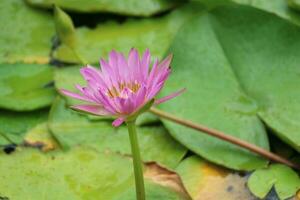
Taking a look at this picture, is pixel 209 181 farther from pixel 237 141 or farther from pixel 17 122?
pixel 17 122

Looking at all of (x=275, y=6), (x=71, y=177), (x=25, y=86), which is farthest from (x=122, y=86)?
(x=275, y=6)

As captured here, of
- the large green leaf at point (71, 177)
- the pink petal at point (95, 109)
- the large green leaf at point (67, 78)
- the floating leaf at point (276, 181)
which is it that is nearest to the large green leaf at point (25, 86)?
the large green leaf at point (67, 78)

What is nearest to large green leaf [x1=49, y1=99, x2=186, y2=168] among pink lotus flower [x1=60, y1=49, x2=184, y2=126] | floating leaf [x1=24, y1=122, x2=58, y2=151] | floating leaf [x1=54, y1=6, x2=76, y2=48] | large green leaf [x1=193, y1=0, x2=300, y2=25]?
floating leaf [x1=24, y1=122, x2=58, y2=151]

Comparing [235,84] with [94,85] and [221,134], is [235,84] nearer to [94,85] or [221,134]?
[221,134]

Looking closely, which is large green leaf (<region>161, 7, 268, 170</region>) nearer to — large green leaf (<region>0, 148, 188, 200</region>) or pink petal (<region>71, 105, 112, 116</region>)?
large green leaf (<region>0, 148, 188, 200</region>)

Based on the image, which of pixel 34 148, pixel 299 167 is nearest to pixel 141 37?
pixel 34 148

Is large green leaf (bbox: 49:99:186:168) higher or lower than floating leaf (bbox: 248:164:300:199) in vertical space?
lower
